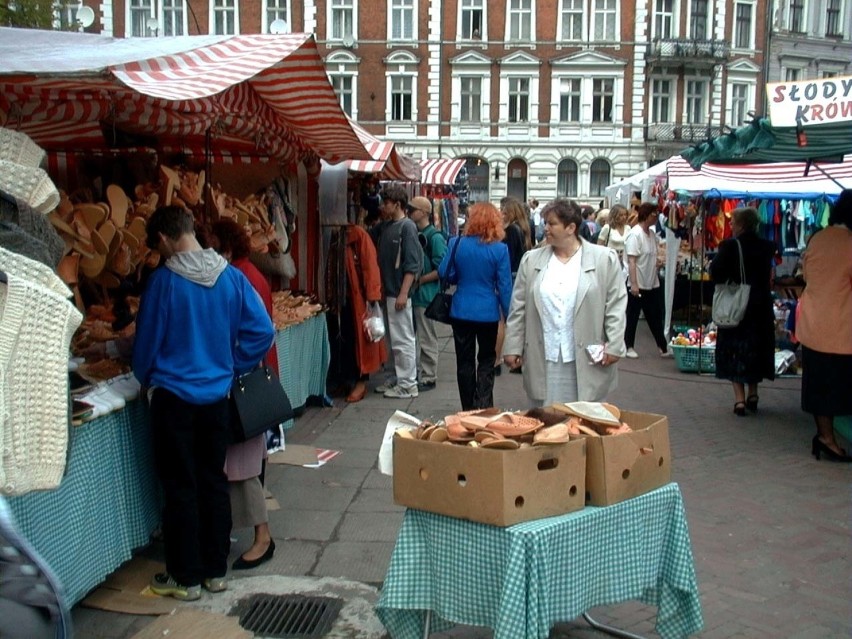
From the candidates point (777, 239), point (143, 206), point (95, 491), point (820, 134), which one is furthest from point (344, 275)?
point (777, 239)

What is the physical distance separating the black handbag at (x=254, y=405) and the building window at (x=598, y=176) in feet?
Result: 129

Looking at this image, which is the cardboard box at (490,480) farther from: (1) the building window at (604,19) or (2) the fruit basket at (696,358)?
(1) the building window at (604,19)

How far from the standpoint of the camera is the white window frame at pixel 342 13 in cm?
4188

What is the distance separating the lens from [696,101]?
4319cm

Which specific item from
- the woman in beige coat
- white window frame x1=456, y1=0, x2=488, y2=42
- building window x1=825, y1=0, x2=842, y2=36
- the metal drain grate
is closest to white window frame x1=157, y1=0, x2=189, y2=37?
white window frame x1=456, y1=0, x2=488, y2=42

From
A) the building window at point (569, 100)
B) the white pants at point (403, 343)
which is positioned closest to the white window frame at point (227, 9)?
the building window at point (569, 100)

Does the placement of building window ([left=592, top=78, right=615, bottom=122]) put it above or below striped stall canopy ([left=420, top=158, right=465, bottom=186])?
above

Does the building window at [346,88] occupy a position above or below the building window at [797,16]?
below

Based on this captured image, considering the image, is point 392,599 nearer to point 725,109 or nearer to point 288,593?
point 288,593

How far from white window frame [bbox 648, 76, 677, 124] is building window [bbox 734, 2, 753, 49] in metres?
3.52

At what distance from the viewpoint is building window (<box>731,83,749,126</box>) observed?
43.3 meters

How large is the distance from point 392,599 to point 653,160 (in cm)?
4066

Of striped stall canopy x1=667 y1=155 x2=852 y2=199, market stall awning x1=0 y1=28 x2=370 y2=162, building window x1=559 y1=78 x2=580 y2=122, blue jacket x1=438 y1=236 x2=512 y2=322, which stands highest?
building window x1=559 y1=78 x2=580 y2=122

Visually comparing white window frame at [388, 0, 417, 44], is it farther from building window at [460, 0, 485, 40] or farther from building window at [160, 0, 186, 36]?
building window at [160, 0, 186, 36]
